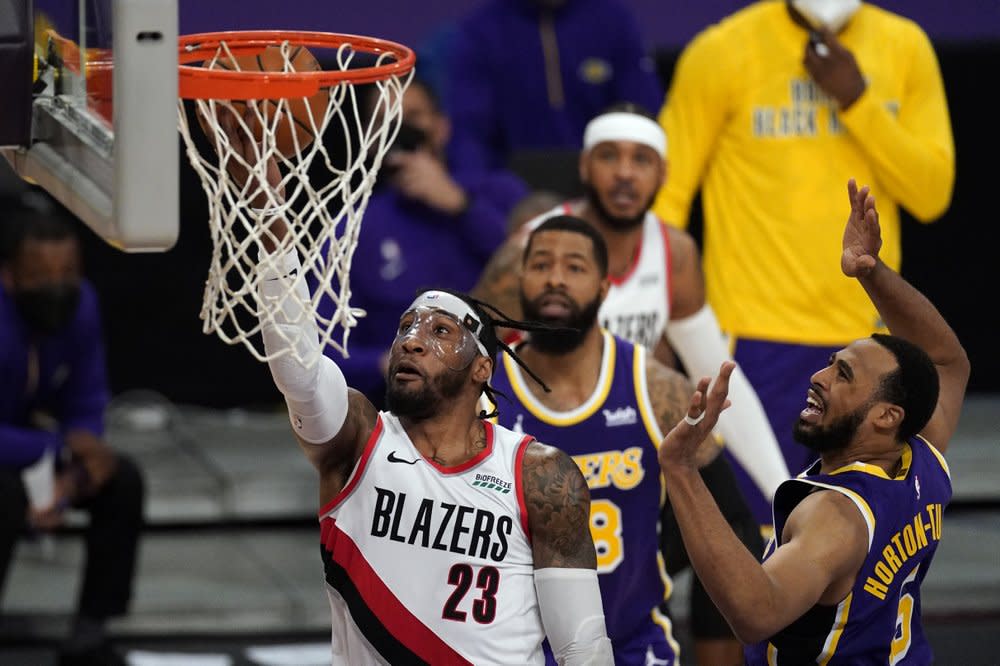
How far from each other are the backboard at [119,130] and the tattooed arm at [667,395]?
6.34ft

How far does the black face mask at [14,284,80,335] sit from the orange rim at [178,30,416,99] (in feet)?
10.8

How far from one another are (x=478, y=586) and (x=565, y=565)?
22cm

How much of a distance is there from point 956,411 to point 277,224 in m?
1.99

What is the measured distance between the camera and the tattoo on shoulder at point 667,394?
4969mm

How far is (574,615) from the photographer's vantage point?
406 cm

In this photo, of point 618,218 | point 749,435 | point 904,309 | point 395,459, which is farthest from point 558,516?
point 618,218

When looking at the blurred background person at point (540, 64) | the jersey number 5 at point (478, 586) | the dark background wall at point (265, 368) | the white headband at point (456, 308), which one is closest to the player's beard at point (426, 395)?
the white headband at point (456, 308)

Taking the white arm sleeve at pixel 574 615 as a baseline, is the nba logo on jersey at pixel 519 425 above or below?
above

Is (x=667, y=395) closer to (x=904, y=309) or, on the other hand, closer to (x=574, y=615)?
(x=904, y=309)

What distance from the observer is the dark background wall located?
29.5ft

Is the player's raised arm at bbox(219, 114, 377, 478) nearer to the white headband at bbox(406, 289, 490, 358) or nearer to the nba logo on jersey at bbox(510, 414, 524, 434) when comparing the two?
the white headband at bbox(406, 289, 490, 358)

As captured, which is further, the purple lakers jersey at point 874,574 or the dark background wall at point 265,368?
the dark background wall at point 265,368

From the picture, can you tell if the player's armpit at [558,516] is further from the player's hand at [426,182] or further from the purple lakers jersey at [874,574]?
the player's hand at [426,182]

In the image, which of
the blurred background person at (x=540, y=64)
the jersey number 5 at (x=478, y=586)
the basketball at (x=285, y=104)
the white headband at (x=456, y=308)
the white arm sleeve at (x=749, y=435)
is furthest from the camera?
Result: the blurred background person at (x=540, y=64)
